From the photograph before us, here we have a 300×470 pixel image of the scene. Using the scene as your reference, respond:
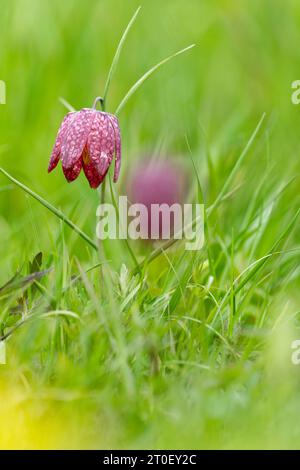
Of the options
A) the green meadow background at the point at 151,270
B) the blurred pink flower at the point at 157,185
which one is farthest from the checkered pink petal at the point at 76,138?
the blurred pink flower at the point at 157,185

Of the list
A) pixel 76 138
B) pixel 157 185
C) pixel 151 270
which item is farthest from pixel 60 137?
pixel 157 185

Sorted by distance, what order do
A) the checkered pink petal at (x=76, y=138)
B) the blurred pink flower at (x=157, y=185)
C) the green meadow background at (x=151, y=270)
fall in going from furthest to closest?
the blurred pink flower at (x=157, y=185) < the checkered pink petal at (x=76, y=138) < the green meadow background at (x=151, y=270)

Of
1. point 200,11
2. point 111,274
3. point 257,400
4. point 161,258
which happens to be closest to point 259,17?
point 200,11

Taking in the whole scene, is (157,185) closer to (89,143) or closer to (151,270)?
(151,270)

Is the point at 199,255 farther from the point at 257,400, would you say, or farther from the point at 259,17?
the point at 259,17

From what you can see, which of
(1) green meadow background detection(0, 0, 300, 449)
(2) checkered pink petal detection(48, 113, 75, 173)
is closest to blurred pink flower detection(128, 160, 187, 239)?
(1) green meadow background detection(0, 0, 300, 449)

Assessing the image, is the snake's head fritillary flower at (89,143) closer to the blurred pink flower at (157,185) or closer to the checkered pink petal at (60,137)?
the checkered pink petal at (60,137)
